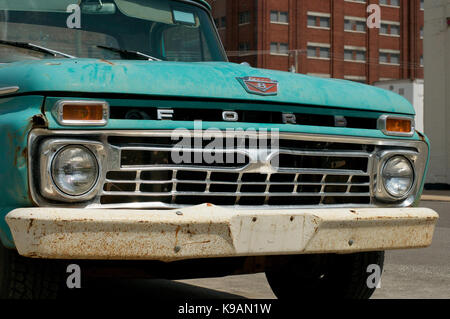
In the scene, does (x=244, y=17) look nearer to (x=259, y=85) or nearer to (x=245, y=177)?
(x=259, y=85)

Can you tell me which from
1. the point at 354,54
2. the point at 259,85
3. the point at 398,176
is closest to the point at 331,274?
the point at 398,176

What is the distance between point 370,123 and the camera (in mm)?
4102

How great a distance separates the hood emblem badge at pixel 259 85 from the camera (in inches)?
145

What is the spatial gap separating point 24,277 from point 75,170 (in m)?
0.55

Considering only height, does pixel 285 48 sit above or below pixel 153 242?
above

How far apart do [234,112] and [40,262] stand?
1.12m

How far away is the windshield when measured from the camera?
4.45m

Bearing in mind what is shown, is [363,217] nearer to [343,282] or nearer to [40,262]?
[343,282]

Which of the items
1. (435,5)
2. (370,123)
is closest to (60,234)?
(370,123)

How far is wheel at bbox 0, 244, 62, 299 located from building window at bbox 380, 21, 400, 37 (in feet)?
202

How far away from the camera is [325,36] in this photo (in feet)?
196

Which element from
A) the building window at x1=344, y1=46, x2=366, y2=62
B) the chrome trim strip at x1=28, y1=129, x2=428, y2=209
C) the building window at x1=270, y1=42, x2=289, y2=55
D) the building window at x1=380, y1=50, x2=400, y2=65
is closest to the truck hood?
the chrome trim strip at x1=28, y1=129, x2=428, y2=209
